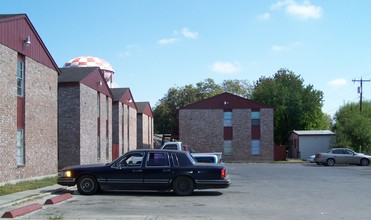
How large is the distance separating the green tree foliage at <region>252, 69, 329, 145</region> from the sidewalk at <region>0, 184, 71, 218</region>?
171 feet

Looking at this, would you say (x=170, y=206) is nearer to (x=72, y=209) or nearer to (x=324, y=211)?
(x=72, y=209)

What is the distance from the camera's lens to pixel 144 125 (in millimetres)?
65688

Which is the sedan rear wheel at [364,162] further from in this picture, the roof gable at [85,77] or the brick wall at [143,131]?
the brick wall at [143,131]

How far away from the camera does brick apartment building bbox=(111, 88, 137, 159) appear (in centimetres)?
4622

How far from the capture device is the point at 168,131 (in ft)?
297

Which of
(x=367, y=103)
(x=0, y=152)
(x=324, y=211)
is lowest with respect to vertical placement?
(x=324, y=211)

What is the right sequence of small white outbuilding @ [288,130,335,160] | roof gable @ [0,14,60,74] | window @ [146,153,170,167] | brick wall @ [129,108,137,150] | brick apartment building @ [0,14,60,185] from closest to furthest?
1. window @ [146,153,170,167]
2. brick apartment building @ [0,14,60,185]
3. roof gable @ [0,14,60,74]
4. brick wall @ [129,108,137,150]
5. small white outbuilding @ [288,130,335,160]

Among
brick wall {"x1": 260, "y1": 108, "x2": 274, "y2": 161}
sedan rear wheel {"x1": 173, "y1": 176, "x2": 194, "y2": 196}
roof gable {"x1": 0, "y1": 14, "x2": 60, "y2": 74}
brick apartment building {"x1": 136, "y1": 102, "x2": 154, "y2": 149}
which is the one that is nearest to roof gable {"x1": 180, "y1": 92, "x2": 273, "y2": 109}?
brick wall {"x1": 260, "y1": 108, "x2": 274, "y2": 161}

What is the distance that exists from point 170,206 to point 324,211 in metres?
4.02

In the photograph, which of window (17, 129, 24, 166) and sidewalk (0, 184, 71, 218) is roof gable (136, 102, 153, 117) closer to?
window (17, 129, 24, 166)

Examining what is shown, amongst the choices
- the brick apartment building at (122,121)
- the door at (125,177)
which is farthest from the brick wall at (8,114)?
the brick apartment building at (122,121)

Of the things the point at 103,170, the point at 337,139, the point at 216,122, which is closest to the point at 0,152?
the point at 103,170

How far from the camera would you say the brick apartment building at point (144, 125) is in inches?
2475

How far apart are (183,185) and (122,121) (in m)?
32.8
